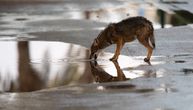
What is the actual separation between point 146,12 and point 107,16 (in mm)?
1678

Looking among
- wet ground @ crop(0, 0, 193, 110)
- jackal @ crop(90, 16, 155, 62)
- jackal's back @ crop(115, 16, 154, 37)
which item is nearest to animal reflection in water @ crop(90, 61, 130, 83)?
wet ground @ crop(0, 0, 193, 110)

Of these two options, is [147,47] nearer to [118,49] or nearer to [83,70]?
[118,49]

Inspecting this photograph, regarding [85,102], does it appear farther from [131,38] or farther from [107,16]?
[107,16]

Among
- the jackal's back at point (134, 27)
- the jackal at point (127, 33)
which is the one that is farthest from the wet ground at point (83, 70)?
the jackal's back at point (134, 27)

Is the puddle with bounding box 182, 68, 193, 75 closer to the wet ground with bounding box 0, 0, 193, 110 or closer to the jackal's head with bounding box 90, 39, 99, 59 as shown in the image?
the wet ground with bounding box 0, 0, 193, 110

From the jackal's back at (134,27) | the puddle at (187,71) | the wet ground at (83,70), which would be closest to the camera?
the wet ground at (83,70)

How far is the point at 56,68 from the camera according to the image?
10078 millimetres

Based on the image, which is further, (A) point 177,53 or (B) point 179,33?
(B) point 179,33

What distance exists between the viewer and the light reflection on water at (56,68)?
913cm

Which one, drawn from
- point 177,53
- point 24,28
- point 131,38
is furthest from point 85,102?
point 24,28

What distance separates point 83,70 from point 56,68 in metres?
0.52

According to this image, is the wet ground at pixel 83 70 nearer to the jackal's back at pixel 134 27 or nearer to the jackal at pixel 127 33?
the jackal at pixel 127 33

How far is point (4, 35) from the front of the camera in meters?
13.9

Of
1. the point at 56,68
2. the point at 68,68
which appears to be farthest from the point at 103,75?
the point at 56,68
